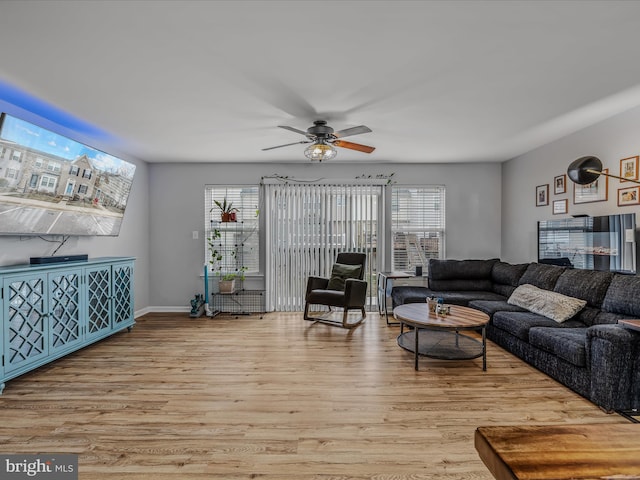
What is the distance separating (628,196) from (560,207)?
3.13 ft

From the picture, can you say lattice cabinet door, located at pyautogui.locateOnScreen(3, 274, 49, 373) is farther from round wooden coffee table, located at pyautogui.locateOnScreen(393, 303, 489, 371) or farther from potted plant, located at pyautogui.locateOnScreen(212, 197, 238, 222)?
round wooden coffee table, located at pyautogui.locateOnScreen(393, 303, 489, 371)

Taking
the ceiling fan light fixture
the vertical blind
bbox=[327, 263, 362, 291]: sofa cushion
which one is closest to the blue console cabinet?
the vertical blind

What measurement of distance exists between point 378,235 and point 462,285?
154 cm

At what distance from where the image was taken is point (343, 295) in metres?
4.53

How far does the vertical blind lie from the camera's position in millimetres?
5559

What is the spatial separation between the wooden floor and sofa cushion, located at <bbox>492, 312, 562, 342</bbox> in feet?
1.00

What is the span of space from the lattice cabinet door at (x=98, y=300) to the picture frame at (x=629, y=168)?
18.6ft

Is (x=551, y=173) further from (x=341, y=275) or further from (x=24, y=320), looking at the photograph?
(x=24, y=320)

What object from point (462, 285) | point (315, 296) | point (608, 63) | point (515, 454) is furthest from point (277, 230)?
point (515, 454)

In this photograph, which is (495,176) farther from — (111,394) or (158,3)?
(111,394)

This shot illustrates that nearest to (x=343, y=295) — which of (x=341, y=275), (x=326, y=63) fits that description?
(x=341, y=275)

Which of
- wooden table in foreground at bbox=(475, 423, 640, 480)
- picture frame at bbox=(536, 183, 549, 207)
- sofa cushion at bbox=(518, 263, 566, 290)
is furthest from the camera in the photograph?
picture frame at bbox=(536, 183, 549, 207)

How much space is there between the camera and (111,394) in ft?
8.86

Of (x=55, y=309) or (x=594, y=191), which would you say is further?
(x=594, y=191)
